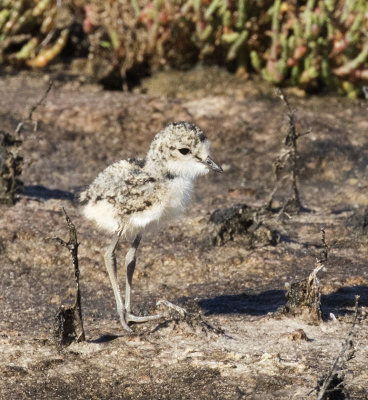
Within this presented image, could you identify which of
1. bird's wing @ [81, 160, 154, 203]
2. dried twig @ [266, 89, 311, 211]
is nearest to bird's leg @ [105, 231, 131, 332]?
bird's wing @ [81, 160, 154, 203]

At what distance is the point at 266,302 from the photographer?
492cm

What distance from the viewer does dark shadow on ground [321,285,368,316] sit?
186 inches

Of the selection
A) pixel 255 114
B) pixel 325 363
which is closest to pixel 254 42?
pixel 255 114

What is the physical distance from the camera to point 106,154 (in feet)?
24.8

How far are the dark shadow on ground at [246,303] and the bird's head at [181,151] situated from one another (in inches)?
32.9

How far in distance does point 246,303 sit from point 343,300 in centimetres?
59

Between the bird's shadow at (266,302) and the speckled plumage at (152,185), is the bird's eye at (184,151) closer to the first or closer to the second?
the speckled plumage at (152,185)

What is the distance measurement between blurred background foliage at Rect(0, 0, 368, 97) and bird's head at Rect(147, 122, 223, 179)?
4.00m

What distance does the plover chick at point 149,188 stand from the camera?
4.43 meters

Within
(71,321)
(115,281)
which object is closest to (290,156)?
(115,281)

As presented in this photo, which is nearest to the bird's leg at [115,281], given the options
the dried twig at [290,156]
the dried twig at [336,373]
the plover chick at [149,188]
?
the plover chick at [149,188]

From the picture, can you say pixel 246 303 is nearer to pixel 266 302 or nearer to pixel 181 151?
pixel 266 302

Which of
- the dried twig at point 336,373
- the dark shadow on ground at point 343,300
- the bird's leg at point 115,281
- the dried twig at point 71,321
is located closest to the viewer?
the dried twig at point 336,373

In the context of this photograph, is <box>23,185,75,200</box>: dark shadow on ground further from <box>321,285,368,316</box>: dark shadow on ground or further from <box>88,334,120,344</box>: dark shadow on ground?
<box>321,285,368,316</box>: dark shadow on ground
